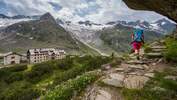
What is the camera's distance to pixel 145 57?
1955cm

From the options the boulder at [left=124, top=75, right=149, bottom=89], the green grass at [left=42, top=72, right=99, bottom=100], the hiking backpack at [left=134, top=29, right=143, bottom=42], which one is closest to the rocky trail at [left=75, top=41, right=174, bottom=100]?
the boulder at [left=124, top=75, right=149, bottom=89]

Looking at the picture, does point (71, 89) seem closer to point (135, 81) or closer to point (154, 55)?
point (135, 81)

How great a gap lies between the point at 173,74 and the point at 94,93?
13.5 ft

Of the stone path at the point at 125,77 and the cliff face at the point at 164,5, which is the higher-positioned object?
the cliff face at the point at 164,5

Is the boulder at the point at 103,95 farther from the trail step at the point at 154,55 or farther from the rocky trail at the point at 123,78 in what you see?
the trail step at the point at 154,55

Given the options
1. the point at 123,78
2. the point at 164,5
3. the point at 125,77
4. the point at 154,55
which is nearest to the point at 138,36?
the point at 154,55

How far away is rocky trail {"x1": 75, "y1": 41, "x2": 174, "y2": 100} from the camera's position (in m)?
13.4

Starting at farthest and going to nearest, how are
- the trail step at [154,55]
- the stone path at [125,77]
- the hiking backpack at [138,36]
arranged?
1. the hiking backpack at [138,36]
2. the trail step at [154,55]
3. the stone path at [125,77]

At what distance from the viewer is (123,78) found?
49.2 ft

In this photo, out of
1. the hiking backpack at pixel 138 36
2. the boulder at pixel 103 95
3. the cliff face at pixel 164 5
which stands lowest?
the boulder at pixel 103 95

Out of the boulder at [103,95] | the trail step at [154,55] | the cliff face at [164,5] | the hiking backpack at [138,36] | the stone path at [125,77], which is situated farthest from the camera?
the hiking backpack at [138,36]

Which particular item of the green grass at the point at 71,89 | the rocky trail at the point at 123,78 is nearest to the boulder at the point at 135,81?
the rocky trail at the point at 123,78

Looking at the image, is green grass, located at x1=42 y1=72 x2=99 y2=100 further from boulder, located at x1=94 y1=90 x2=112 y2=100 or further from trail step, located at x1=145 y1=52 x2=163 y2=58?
trail step, located at x1=145 y1=52 x2=163 y2=58

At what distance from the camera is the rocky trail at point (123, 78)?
1344 cm
